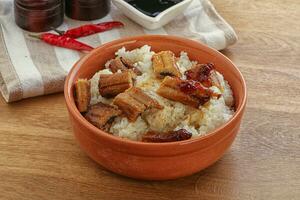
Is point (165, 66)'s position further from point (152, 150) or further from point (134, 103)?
point (152, 150)

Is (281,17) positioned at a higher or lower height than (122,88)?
lower

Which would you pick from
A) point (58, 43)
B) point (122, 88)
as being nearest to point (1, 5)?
point (58, 43)

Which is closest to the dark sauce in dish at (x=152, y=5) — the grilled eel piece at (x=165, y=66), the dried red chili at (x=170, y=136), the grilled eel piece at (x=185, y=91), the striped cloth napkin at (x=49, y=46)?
the striped cloth napkin at (x=49, y=46)

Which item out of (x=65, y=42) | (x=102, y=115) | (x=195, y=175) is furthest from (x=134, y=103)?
(x=65, y=42)

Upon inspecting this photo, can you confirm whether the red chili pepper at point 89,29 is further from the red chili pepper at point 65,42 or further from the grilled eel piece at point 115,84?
the grilled eel piece at point 115,84

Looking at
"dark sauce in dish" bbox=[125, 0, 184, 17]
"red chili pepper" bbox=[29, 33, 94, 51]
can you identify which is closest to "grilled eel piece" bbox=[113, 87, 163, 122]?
"red chili pepper" bbox=[29, 33, 94, 51]

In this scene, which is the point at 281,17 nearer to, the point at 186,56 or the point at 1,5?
the point at 186,56

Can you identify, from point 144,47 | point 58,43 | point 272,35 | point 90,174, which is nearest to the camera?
point 90,174
